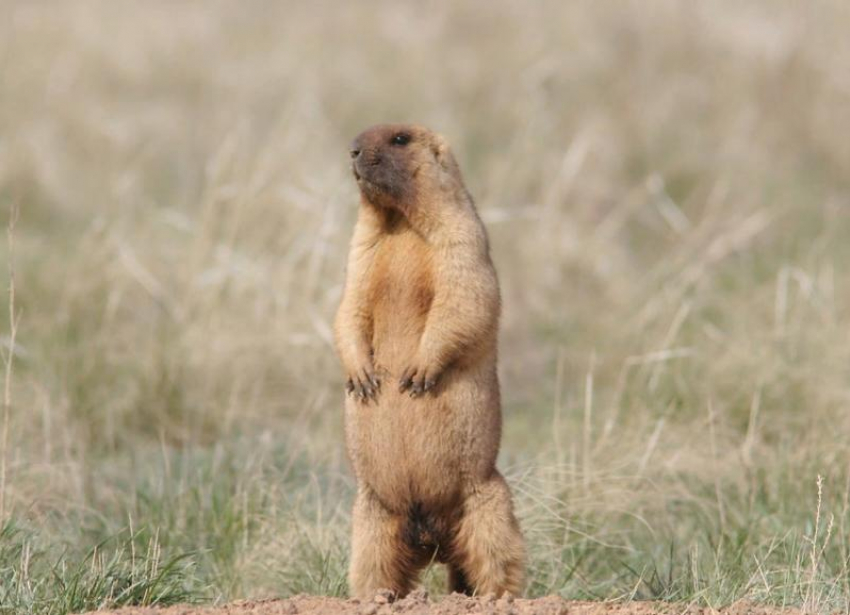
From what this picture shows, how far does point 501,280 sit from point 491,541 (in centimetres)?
582

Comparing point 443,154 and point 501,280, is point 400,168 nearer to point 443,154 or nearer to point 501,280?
point 443,154

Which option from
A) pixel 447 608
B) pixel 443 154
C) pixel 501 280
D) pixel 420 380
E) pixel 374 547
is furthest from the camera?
pixel 501 280

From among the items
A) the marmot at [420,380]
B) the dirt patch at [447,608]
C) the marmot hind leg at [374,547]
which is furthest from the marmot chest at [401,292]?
the dirt patch at [447,608]

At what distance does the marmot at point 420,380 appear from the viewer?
4.71 metres

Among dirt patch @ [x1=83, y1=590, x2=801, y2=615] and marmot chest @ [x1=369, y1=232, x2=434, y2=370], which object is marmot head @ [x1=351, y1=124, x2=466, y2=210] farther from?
dirt patch @ [x1=83, y1=590, x2=801, y2=615]

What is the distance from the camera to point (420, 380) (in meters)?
4.71

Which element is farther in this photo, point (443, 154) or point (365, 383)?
point (443, 154)

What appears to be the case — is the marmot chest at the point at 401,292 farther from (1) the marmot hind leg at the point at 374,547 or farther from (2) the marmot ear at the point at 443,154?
(1) the marmot hind leg at the point at 374,547

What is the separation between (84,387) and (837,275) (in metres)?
4.92

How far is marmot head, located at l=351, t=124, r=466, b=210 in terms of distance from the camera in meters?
4.80

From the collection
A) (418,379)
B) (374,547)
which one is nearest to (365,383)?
(418,379)

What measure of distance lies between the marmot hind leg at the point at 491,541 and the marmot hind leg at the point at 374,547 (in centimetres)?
21

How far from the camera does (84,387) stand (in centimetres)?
790

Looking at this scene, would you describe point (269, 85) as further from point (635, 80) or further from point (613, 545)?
point (613, 545)
